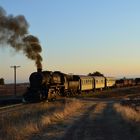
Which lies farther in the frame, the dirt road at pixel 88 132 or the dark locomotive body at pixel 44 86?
the dark locomotive body at pixel 44 86

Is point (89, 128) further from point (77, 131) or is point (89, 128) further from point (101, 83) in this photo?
point (101, 83)

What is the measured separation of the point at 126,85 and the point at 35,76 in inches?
2955

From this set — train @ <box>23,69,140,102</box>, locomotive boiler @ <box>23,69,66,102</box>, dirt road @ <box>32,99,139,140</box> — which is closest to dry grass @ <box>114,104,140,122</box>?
dirt road @ <box>32,99,139,140</box>

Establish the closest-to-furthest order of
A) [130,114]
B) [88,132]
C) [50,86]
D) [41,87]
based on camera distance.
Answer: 1. [88,132]
2. [130,114]
3. [41,87]
4. [50,86]

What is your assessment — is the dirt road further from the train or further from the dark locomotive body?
the train

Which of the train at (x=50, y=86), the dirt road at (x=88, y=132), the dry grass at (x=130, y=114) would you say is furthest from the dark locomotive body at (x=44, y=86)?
the dirt road at (x=88, y=132)

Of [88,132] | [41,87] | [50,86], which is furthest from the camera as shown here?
[50,86]

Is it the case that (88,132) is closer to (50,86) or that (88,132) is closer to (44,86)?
(44,86)

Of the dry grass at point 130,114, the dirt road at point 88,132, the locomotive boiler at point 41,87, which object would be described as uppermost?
the locomotive boiler at point 41,87

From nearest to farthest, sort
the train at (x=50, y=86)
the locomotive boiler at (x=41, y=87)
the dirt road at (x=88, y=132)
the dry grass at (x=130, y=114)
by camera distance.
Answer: the dirt road at (x=88, y=132), the dry grass at (x=130, y=114), the locomotive boiler at (x=41, y=87), the train at (x=50, y=86)

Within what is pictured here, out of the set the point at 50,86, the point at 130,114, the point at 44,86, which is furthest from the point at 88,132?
the point at 50,86

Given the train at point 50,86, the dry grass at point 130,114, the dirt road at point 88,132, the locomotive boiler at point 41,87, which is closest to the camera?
the dirt road at point 88,132

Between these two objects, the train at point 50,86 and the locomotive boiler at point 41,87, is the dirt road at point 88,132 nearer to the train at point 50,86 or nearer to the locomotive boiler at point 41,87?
the locomotive boiler at point 41,87

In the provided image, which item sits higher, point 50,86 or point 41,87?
point 50,86
